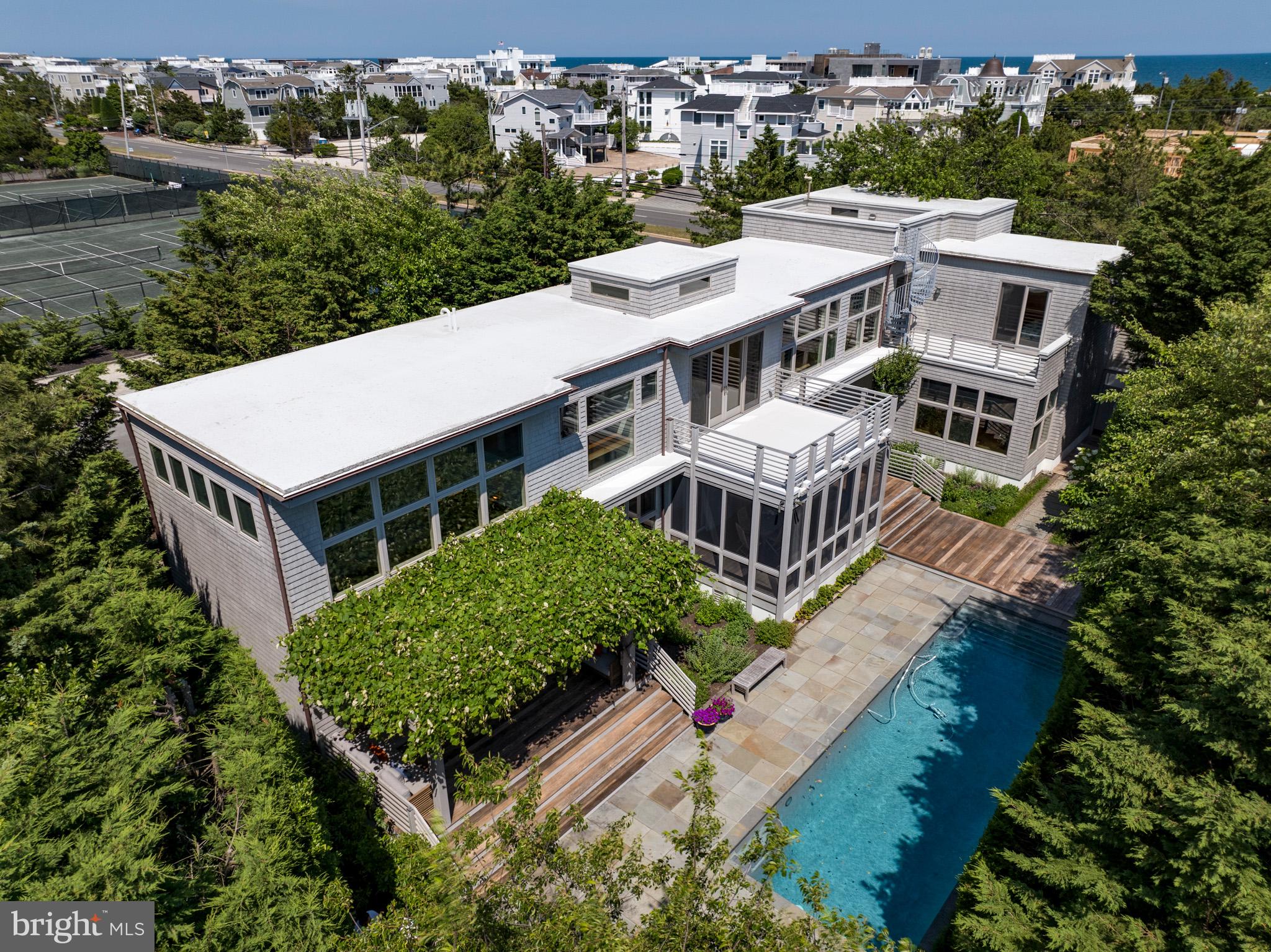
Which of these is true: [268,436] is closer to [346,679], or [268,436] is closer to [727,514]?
[346,679]

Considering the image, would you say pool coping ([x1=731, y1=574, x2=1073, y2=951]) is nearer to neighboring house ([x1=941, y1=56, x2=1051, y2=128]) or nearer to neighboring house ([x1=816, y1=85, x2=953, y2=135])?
neighboring house ([x1=816, y1=85, x2=953, y2=135])

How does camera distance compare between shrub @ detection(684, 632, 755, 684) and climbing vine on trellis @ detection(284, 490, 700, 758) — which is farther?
shrub @ detection(684, 632, 755, 684)

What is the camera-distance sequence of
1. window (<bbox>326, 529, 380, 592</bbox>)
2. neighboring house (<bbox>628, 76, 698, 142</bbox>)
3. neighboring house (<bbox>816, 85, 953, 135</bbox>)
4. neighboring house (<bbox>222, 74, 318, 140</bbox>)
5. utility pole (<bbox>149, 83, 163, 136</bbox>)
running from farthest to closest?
neighboring house (<bbox>222, 74, 318, 140</bbox>)
neighboring house (<bbox>628, 76, 698, 142</bbox>)
utility pole (<bbox>149, 83, 163, 136</bbox>)
neighboring house (<bbox>816, 85, 953, 135</bbox>)
window (<bbox>326, 529, 380, 592</bbox>)

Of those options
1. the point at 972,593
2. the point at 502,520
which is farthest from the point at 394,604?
the point at 972,593

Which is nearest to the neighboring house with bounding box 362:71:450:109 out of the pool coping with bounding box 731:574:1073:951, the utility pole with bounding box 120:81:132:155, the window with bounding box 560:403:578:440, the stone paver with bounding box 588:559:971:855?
the utility pole with bounding box 120:81:132:155

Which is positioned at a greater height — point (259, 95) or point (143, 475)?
point (259, 95)

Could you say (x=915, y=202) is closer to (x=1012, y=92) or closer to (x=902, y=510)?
(x=902, y=510)

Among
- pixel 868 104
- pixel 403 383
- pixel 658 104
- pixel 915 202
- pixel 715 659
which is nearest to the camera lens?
pixel 403 383

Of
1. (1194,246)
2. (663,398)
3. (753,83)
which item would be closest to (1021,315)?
(1194,246)
